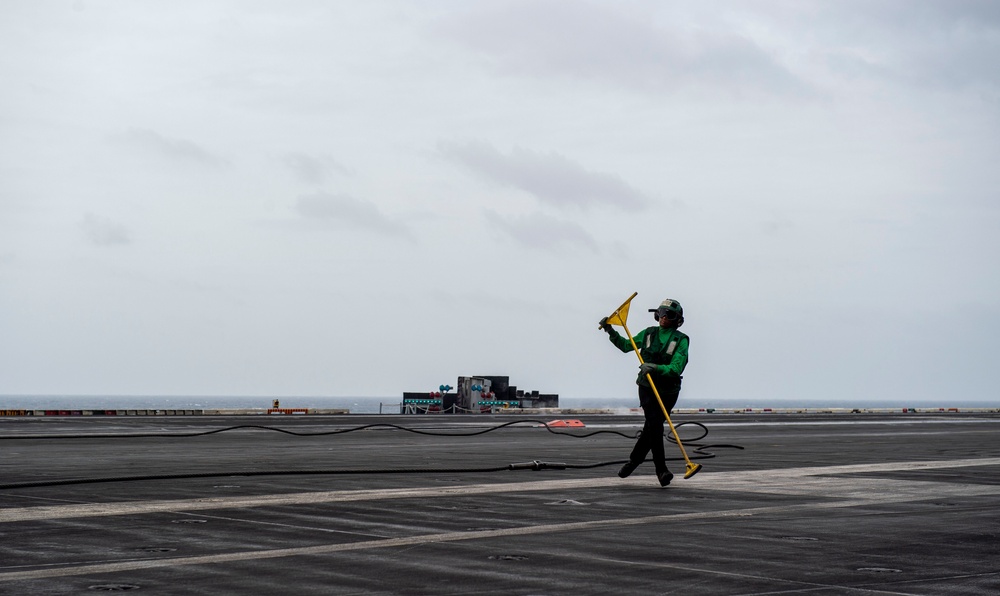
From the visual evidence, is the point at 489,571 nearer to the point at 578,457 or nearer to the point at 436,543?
the point at 436,543

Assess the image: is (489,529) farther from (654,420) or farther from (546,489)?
(654,420)

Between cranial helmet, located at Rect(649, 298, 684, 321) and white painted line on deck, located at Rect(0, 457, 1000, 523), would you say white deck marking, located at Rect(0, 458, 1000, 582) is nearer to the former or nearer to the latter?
white painted line on deck, located at Rect(0, 457, 1000, 523)

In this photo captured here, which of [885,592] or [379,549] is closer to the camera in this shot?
[885,592]

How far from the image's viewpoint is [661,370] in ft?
47.0

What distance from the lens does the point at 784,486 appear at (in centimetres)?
1471

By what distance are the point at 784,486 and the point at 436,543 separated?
24.0ft

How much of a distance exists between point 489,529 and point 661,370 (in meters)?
5.15

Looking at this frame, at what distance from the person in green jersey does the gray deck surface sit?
1.88 ft

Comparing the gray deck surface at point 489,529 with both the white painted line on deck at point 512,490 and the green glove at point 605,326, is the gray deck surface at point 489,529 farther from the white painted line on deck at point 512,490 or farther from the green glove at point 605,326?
the green glove at point 605,326

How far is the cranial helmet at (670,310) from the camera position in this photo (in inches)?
583

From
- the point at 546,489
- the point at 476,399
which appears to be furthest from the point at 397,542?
the point at 476,399

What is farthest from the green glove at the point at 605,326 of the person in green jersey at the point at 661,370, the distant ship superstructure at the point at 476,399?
the distant ship superstructure at the point at 476,399

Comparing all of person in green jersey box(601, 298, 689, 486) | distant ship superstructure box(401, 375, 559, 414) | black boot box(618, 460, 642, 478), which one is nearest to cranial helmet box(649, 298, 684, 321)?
person in green jersey box(601, 298, 689, 486)

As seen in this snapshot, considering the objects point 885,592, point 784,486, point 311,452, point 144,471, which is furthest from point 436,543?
point 311,452
